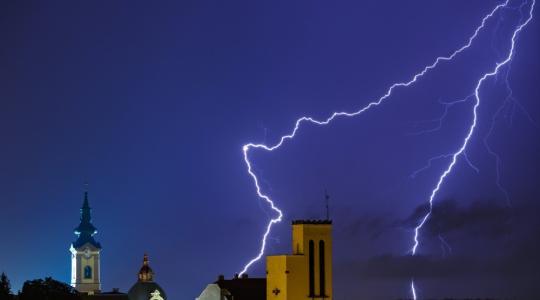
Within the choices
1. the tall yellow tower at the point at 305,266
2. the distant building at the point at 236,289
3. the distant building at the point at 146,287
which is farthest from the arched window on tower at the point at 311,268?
the distant building at the point at 146,287

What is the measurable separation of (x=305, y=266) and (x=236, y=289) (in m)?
6.27

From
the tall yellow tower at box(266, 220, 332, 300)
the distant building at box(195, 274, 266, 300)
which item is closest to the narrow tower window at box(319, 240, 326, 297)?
the tall yellow tower at box(266, 220, 332, 300)

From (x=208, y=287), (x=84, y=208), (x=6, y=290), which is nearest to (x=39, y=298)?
(x=6, y=290)

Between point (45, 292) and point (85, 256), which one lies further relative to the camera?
point (85, 256)

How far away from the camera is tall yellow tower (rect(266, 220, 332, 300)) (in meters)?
61.3

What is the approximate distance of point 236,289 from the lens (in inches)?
2640

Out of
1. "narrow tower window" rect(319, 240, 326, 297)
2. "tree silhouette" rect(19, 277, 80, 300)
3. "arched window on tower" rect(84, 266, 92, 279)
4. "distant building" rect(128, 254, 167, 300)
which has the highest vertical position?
"arched window on tower" rect(84, 266, 92, 279)

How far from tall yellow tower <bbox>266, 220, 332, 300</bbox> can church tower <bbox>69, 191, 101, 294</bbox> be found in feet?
204

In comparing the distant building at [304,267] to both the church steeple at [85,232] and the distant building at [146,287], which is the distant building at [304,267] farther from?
the church steeple at [85,232]

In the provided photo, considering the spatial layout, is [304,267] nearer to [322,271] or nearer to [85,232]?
[322,271]

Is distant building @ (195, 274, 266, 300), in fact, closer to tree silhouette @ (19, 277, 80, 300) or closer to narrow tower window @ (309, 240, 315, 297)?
narrow tower window @ (309, 240, 315, 297)

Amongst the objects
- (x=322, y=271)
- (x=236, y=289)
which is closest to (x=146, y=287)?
(x=236, y=289)

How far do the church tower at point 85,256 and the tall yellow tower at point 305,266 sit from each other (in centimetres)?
6219

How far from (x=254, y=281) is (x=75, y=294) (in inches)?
587
